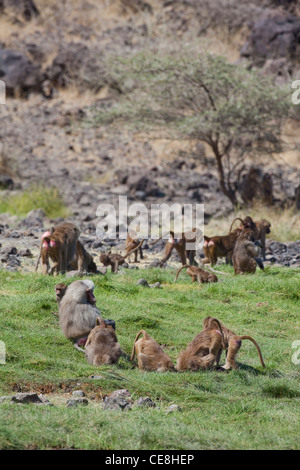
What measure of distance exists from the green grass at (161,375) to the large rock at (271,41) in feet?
76.2

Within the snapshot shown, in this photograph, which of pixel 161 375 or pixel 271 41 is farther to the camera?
pixel 271 41

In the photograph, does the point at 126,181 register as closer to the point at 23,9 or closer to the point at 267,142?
the point at 267,142

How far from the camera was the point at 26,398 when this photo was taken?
21.4ft

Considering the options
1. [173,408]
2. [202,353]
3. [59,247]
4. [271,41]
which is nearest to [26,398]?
[173,408]

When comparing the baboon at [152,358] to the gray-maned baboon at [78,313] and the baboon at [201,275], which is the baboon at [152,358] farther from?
the baboon at [201,275]

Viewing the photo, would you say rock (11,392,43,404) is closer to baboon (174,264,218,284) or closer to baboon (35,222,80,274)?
baboon (35,222,80,274)

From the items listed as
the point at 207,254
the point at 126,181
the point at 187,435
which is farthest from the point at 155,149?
the point at 187,435

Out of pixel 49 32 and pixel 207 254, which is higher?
pixel 49 32

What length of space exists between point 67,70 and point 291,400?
101ft

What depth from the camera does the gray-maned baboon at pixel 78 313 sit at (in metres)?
8.68

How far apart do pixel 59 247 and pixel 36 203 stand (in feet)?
32.6

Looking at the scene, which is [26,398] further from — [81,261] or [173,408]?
[81,261]

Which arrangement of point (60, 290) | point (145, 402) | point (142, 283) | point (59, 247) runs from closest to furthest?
point (145, 402)
point (60, 290)
point (142, 283)
point (59, 247)

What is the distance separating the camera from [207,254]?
14.4 metres
